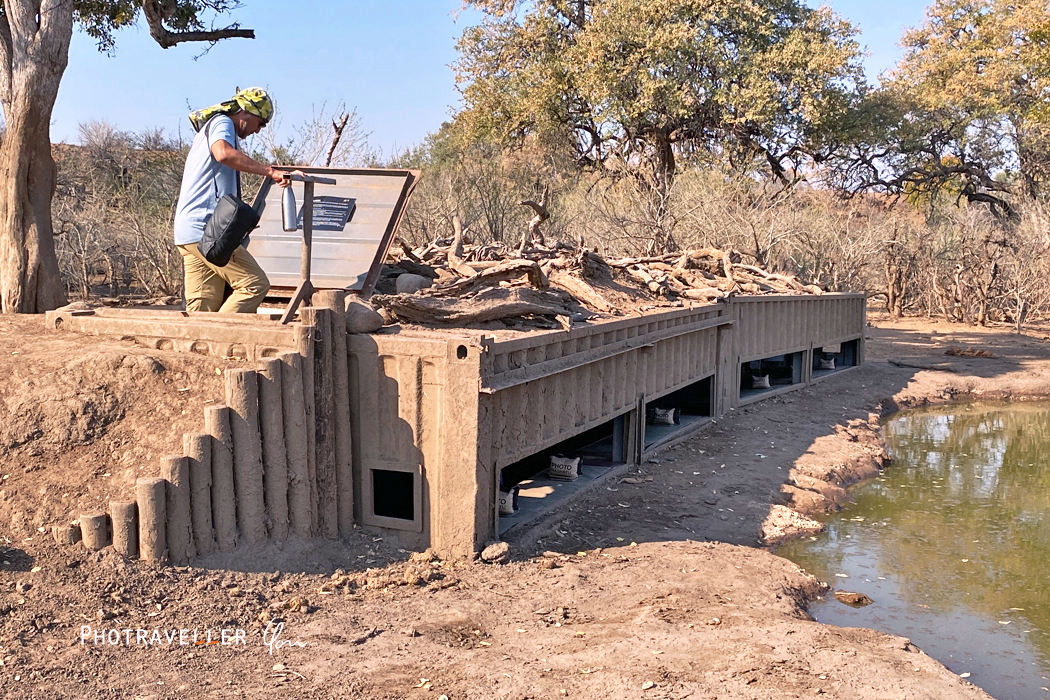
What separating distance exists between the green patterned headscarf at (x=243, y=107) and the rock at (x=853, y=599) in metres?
5.54

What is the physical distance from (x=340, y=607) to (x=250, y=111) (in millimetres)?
3301

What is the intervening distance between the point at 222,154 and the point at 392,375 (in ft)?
5.94

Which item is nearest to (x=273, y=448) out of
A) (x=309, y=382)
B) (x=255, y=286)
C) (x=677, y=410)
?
(x=309, y=382)

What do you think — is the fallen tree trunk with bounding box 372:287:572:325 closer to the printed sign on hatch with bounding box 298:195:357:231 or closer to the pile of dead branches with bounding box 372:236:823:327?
the pile of dead branches with bounding box 372:236:823:327

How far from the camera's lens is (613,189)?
2525 cm

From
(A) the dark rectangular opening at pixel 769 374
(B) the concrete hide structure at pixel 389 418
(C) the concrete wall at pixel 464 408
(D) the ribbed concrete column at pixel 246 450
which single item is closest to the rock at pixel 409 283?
(C) the concrete wall at pixel 464 408

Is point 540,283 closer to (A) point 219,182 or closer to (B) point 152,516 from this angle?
(A) point 219,182

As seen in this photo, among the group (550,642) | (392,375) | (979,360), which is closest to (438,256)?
(392,375)

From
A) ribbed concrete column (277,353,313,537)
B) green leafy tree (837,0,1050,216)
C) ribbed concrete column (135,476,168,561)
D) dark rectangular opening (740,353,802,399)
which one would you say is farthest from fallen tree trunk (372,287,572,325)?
green leafy tree (837,0,1050,216)

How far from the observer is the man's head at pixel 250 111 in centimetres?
603

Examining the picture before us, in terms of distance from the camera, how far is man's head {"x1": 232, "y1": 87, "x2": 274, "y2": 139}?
603 centimetres

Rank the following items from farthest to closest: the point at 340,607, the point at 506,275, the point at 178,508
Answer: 1. the point at 506,275
2. the point at 340,607
3. the point at 178,508

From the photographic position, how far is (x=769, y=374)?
15.7 m

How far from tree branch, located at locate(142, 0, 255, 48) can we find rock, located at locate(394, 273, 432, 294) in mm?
5159
